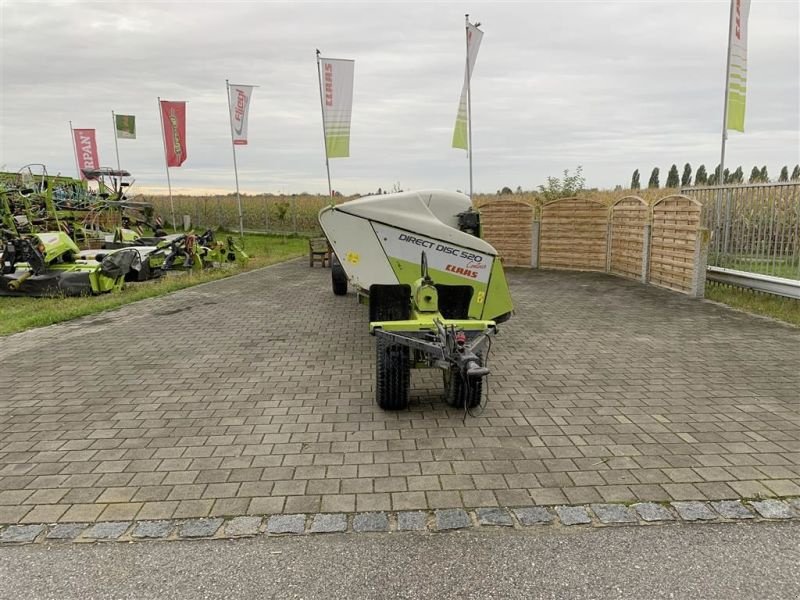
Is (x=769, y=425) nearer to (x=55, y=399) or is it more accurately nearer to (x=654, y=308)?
(x=654, y=308)

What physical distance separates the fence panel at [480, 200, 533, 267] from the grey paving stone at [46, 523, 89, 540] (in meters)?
14.8

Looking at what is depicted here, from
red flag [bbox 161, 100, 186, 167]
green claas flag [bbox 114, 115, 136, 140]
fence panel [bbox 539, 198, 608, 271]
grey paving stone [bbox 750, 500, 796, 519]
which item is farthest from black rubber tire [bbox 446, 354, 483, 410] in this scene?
green claas flag [bbox 114, 115, 136, 140]

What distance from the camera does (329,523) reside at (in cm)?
310

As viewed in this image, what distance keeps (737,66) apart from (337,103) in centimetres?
962

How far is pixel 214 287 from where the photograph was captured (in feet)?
40.7

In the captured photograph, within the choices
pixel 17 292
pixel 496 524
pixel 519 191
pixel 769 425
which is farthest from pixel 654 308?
pixel 519 191

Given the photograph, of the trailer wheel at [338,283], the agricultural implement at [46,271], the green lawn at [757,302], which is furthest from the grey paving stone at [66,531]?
the green lawn at [757,302]

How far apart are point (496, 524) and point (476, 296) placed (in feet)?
12.1

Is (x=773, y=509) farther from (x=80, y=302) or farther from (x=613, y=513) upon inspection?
(x=80, y=302)

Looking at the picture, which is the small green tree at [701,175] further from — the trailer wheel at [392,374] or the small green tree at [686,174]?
the trailer wheel at [392,374]

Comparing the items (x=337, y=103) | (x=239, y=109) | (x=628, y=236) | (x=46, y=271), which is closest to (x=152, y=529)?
(x=46, y=271)

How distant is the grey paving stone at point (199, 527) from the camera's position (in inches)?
118

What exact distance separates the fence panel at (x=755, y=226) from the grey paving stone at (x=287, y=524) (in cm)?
1002

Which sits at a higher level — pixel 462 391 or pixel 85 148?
pixel 85 148
